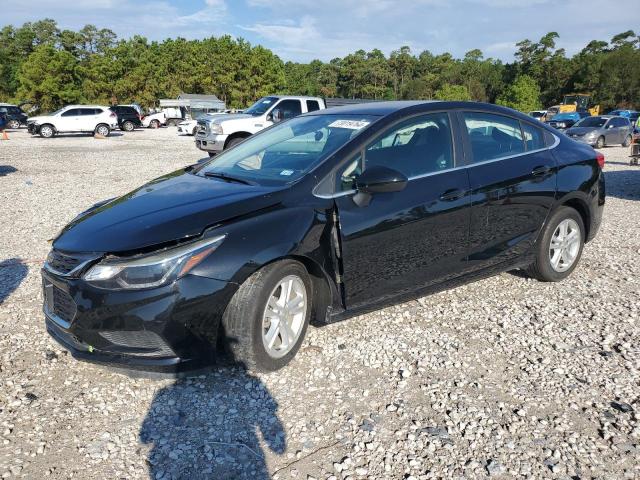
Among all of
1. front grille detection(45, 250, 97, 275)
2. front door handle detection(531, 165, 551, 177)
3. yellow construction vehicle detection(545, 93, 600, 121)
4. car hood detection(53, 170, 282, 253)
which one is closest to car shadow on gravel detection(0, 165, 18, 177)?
car hood detection(53, 170, 282, 253)

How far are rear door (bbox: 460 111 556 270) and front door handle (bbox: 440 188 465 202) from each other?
136 mm

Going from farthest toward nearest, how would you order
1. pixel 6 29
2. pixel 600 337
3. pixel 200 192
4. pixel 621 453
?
pixel 6 29 → pixel 600 337 → pixel 200 192 → pixel 621 453

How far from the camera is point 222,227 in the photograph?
305cm

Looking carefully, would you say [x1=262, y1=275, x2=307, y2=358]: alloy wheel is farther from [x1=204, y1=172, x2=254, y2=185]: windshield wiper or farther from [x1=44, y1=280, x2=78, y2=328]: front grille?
[x1=44, y1=280, x2=78, y2=328]: front grille

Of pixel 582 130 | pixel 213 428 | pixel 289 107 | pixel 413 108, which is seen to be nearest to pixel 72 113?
pixel 289 107

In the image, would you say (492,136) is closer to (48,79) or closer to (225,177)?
(225,177)

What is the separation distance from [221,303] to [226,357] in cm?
38

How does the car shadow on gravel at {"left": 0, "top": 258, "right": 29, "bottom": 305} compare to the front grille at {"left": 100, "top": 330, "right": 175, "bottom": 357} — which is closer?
the front grille at {"left": 100, "top": 330, "right": 175, "bottom": 357}

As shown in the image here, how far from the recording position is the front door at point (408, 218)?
11.6 feet

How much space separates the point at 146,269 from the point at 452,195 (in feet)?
7.51

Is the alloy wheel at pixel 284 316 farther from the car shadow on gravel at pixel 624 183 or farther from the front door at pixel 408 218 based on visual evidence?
the car shadow on gravel at pixel 624 183

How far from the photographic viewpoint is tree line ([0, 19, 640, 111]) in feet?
179

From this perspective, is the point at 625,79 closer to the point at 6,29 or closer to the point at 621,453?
the point at 621,453

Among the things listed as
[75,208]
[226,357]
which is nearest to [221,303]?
[226,357]
